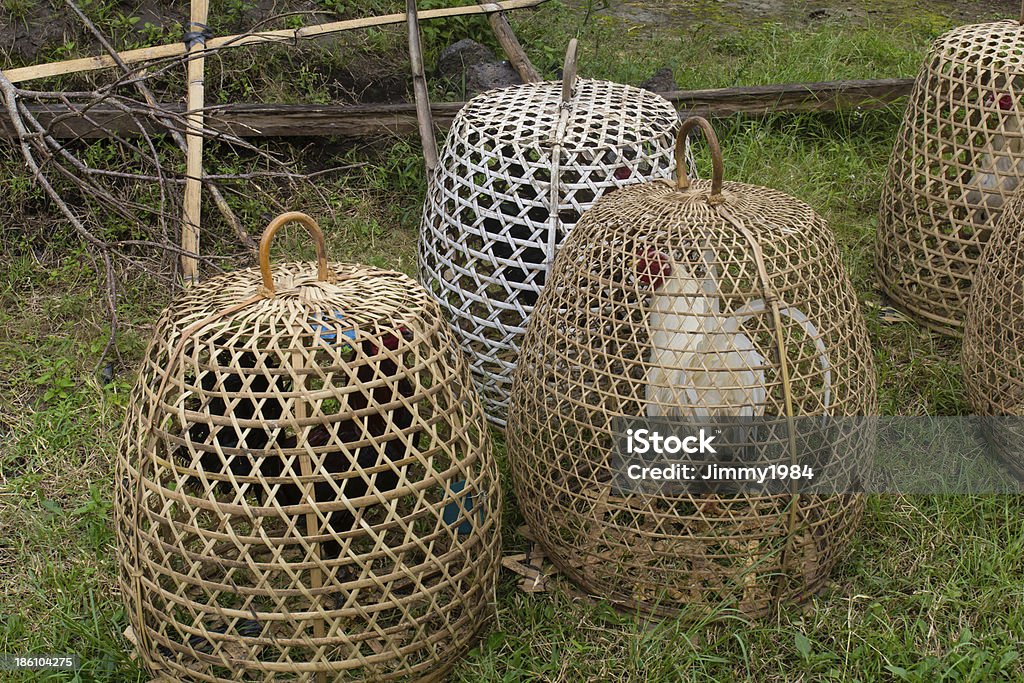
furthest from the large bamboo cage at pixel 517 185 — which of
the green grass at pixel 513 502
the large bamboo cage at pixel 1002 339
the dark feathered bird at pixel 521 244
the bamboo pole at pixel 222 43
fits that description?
the bamboo pole at pixel 222 43

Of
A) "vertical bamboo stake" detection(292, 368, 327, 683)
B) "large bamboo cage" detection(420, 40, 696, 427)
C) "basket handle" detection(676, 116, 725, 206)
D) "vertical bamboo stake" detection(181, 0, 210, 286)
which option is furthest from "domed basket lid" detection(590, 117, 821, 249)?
"vertical bamboo stake" detection(181, 0, 210, 286)

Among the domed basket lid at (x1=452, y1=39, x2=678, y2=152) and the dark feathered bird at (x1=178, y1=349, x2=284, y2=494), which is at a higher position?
the domed basket lid at (x1=452, y1=39, x2=678, y2=152)

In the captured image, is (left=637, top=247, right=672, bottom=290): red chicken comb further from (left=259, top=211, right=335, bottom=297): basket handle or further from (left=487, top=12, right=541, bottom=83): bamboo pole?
(left=487, top=12, right=541, bottom=83): bamboo pole

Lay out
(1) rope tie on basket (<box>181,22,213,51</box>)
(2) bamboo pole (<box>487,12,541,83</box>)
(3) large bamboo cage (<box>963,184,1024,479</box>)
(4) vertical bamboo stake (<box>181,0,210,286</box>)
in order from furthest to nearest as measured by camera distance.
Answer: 1. (2) bamboo pole (<box>487,12,541,83</box>)
2. (1) rope tie on basket (<box>181,22,213,51</box>)
3. (4) vertical bamboo stake (<box>181,0,210,286</box>)
4. (3) large bamboo cage (<box>963,184,1024,479</box>)

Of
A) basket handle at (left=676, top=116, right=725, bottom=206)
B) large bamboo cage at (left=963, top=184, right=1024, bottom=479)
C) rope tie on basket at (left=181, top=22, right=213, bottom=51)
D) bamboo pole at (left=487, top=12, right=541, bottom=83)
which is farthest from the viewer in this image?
bamboo pole at (left=487, top=12, right=541, bottom=83)

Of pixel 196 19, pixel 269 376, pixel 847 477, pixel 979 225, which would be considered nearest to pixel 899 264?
pixel 979 225

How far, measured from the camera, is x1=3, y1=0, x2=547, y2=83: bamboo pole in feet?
12.5

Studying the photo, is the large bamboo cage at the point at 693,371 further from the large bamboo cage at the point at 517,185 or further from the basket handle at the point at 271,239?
the basket handle at the point at 271,239

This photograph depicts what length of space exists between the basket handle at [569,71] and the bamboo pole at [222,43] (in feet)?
4.63

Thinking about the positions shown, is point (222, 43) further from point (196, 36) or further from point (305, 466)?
point (305, 466)

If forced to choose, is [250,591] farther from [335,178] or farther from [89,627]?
[335,178]

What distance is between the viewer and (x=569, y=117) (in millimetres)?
2939

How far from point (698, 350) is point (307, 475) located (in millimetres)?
886

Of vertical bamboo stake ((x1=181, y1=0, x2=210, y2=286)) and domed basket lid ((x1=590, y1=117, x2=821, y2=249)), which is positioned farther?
vertical bamboo stake ((x1=181, y1=0, x2=210, y2=286))
